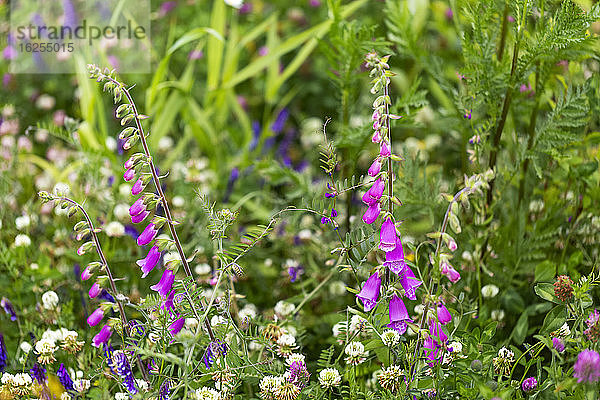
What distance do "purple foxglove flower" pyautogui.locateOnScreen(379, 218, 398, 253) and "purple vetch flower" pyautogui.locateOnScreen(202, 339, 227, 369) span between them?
42 centimetres

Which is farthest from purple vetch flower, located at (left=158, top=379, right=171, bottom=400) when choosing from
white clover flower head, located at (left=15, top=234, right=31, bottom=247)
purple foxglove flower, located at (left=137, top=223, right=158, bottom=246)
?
white clover flower head, located at (left=15, top=234, right=31, bottom=247)

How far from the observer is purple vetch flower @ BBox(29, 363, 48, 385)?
154cm

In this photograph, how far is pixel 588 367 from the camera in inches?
45.3

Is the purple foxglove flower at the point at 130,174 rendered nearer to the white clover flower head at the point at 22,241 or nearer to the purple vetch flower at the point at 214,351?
the purple vetch flower at the point at 214,351

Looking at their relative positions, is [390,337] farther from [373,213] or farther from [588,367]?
[588,367]

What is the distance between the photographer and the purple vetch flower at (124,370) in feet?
4.81

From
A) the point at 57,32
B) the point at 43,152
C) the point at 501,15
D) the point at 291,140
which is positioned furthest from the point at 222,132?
the point at 501,15

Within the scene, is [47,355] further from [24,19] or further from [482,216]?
[24,19]

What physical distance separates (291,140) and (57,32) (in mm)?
1315

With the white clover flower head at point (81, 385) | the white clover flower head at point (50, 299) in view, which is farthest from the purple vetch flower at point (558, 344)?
the white clover flower head at point (50, 299)

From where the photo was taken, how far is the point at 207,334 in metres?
1.47

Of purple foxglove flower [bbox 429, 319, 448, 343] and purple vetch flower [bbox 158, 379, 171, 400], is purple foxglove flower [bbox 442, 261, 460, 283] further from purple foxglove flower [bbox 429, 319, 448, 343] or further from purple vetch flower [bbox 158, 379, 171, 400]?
purple vetch flower [bbox 158, 379, 171, 400]

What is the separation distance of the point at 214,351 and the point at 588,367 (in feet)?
2.41

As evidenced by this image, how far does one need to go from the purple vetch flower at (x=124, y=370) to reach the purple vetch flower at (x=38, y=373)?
0.19m
